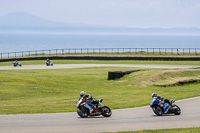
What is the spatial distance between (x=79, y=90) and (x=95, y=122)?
1655 centimetres

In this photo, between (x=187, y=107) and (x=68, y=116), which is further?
(x=187, y=107)

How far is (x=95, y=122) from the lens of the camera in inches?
688

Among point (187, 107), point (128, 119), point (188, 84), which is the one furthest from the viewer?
point (188, 84)

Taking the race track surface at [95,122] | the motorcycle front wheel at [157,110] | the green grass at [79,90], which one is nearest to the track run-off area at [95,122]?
the race track surface at [95,122]

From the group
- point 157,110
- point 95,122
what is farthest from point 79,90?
point 95,122

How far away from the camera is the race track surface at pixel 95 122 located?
15.9m

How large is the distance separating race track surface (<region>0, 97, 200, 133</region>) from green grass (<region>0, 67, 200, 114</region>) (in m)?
1.95

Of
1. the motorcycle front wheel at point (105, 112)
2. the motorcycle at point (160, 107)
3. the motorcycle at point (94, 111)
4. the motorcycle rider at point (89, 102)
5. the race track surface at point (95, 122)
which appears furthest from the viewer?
the motorcycle at point (160, 107)

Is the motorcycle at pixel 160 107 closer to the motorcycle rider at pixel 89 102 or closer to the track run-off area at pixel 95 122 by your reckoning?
the track run-off area at pixel 95 122

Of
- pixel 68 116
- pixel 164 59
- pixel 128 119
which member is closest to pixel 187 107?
pixel 128 119

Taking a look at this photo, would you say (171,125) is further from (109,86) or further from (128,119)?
(109,86)

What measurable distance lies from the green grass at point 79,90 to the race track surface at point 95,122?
195 centimetres

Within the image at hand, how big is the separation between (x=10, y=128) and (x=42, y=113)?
386 cm

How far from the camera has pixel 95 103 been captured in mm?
18594
